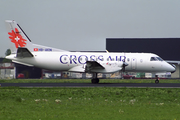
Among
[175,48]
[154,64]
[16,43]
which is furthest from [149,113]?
[175,48]

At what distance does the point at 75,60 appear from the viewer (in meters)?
35.9

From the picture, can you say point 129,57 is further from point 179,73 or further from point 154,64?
point 179,73

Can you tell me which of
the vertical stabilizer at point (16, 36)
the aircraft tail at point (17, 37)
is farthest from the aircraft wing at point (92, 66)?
the vertical stabilizer at point (16, 36)

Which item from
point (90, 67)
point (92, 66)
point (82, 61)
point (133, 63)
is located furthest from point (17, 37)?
point (133, 63)

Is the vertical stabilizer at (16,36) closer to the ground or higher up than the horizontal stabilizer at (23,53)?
higher up

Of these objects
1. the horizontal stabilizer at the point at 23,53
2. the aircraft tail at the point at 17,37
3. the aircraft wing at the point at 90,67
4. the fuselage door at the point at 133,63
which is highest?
the aircraft tail at the point at 17,37

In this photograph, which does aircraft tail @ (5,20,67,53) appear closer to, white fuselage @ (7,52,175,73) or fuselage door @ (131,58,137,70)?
white fuselage @ (7,52,175,73)

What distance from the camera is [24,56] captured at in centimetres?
3525

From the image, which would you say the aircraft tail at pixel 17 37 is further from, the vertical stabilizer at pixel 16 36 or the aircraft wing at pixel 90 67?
the aircraft wing at pixel 90 67

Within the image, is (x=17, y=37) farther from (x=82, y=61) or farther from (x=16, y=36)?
(x=82, y=61)

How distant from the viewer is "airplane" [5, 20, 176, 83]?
34.8 metres

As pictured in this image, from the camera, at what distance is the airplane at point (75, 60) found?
3478 cm

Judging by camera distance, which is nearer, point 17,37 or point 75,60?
point 75,60

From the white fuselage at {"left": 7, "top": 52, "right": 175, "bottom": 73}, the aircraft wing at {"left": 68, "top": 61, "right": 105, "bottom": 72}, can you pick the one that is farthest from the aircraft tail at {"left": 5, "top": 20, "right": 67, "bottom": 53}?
the aircraft wing at {"left": 68, "top": 61, "right": 105, "bottom": 72}
